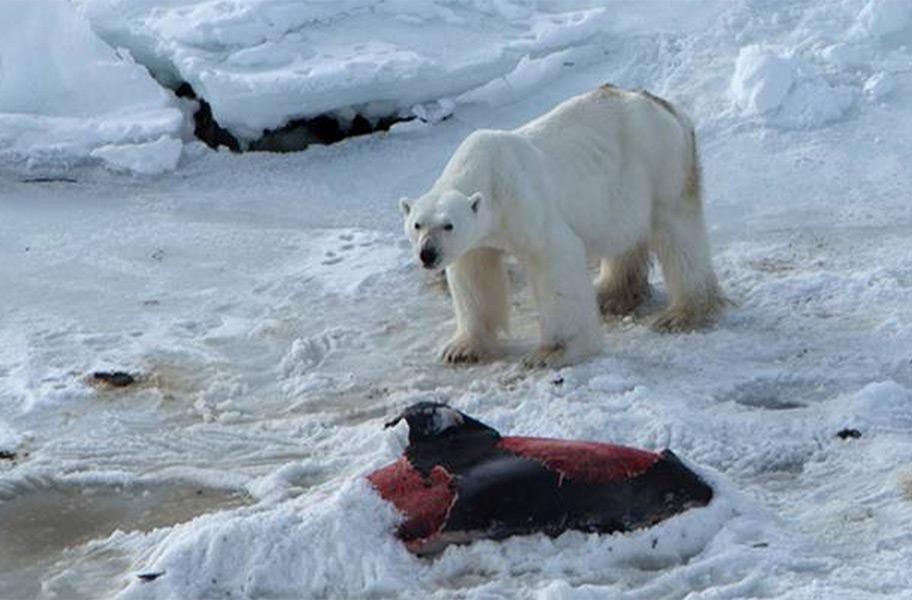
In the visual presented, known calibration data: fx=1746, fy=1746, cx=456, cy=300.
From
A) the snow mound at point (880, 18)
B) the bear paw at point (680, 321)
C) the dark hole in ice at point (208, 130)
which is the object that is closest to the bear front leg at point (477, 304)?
the bear paw at point (680, 321)

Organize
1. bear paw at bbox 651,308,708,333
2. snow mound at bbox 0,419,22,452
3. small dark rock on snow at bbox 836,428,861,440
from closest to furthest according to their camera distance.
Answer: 1. small dark rock on snow at bbox 836,428,861,440
2. snow mound at bbox 0,419,22,452
3. bear paw at bbox 651,308,708,333

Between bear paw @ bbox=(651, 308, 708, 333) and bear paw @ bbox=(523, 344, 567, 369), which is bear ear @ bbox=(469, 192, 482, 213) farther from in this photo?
bear paw @ bbox=(651, 308, 708, 333)

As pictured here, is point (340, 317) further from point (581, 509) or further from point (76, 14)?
point (76, 14)

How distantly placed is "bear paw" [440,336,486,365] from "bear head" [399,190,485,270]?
456 mm

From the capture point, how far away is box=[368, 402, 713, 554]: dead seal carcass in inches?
197

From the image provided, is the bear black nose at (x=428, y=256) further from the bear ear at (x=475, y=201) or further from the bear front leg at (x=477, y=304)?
the bear front leg at (x=477, y=304)

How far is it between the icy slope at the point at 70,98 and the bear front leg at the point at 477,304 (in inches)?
113

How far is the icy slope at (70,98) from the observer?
905cm

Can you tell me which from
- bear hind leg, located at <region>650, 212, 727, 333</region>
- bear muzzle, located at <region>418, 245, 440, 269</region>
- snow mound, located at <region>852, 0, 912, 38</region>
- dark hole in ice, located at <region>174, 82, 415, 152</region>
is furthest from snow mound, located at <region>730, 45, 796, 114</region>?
bear muzzle, located at <region>418, 245, 440, 269</region>

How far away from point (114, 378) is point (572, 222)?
1.85m

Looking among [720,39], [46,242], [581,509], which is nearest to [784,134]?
[720,39]

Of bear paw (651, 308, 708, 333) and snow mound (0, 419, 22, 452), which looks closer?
snow mound (0, 419, 22, 452)

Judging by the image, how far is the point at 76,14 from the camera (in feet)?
32.5

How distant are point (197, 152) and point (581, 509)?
4.78 meters
